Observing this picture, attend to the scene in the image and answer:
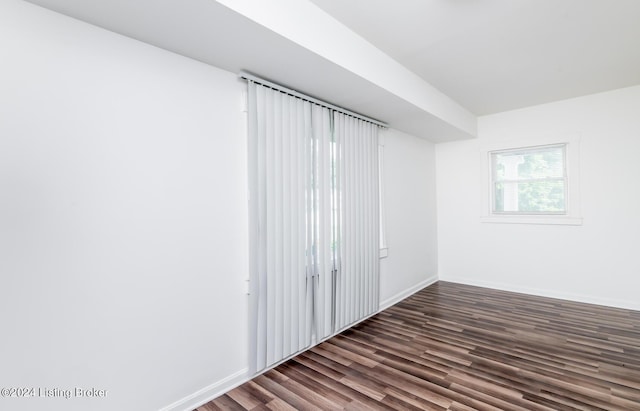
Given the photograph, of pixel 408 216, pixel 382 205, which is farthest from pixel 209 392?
pixel 408 216

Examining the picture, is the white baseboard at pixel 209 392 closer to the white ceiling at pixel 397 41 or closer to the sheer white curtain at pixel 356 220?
the sheer white curtain at pixel 356 220

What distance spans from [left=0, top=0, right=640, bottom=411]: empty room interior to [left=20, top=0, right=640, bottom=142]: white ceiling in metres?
0.02

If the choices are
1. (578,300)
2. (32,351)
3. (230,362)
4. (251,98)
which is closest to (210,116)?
(251,98)

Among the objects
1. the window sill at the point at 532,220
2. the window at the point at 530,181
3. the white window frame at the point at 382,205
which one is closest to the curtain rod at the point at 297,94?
the white window frame at the point at 382,205

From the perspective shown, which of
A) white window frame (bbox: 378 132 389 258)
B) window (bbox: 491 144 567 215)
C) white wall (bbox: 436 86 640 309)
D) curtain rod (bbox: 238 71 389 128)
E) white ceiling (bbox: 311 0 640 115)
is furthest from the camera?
window (bbox: 491 144 567 215)

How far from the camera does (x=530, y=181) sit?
449 cm

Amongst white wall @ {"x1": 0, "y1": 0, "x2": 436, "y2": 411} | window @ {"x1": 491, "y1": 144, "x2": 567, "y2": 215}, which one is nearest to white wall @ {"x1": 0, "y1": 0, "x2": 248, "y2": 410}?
white wall @ {"x1": 0, "y1": 0, "x2": 436, "y2": 411}

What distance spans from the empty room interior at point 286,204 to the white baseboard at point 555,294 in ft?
0.11

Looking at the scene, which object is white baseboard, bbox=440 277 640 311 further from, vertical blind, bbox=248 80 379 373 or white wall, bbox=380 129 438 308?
vertical blind, bbox=248 80 379 373

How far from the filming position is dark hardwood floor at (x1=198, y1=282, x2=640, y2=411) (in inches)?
82.0

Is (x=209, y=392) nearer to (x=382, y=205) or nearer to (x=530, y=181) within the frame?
(x=382, y=205)

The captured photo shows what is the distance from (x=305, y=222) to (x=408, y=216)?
2338 mm

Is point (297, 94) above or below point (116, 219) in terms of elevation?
above

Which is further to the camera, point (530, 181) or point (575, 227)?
point (530, 181)
